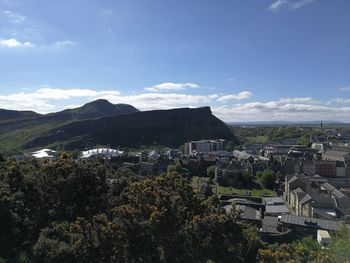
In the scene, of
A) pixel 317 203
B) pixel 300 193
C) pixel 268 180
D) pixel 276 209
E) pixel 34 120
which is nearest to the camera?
pixel 317 203

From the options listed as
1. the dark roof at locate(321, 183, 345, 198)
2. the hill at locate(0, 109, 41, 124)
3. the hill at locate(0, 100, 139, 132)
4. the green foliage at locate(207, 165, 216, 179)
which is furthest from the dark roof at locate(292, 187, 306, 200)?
the hill at locate(0, 109, 41, 124)

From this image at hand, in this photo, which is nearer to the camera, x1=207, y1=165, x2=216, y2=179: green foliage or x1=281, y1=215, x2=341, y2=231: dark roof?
x1=281, y1=215, x2=341, y2=231: dark roof

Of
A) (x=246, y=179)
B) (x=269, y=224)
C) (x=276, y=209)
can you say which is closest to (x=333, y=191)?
(x=276, y=209)

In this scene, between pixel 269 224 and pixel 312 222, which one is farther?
pixel 269 224

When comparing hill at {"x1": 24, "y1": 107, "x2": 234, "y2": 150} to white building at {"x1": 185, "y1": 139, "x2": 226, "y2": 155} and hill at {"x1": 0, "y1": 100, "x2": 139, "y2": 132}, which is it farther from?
hill at {"x1": 0, "y1": 100, "x2": 139, "y2": 132}

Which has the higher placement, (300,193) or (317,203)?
(300,193)

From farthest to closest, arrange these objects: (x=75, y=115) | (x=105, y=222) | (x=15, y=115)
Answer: (x=75, y=115)
(x=15, y=115)
(x=105, y=222)

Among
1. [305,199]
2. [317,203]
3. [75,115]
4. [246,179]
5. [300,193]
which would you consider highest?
[75,115]

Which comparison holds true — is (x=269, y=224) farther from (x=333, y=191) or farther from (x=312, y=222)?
(x=333, y=191)

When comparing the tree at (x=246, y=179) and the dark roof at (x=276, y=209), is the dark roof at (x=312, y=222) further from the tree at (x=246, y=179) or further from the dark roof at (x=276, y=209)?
the tree at (x=246, y=179)
